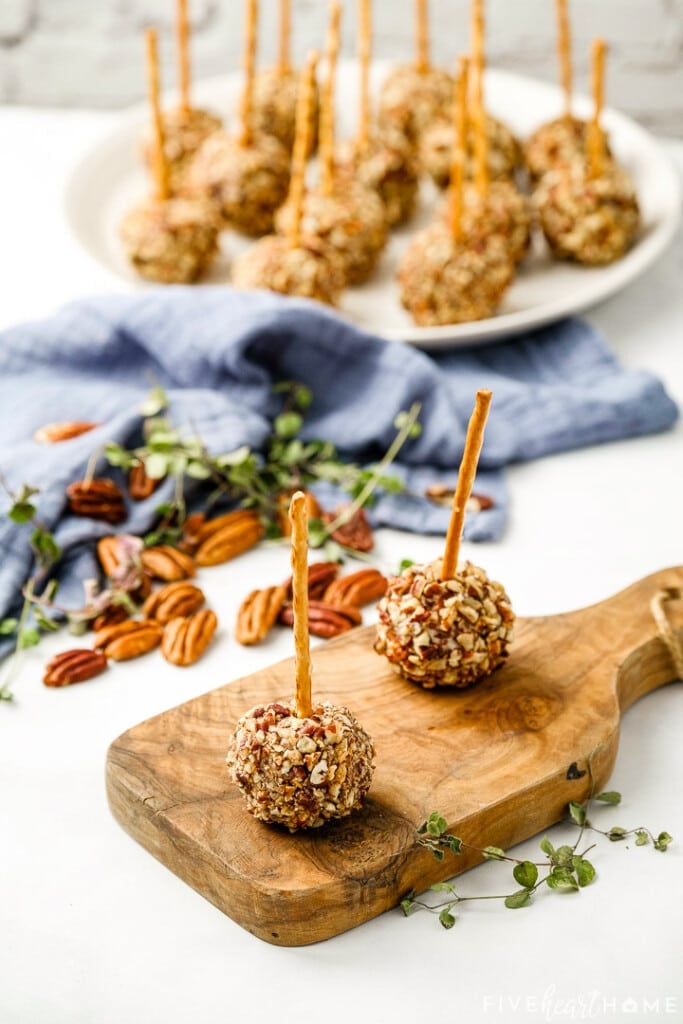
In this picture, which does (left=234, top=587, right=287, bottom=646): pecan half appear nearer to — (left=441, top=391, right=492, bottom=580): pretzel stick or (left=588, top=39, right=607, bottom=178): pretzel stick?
(left=441, top=391, right=492, bottom=580): pretzel stick

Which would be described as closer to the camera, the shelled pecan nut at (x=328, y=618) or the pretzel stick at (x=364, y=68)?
the shelled pecan nut at (x=328, y=618)

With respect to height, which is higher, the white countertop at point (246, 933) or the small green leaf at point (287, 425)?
the small green leaf at point (287, 425)

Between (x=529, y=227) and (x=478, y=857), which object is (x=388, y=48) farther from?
(x=478, y=857)

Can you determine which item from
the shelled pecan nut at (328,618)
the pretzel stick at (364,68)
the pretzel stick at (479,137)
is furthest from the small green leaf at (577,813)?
the pretzel stick at (364,68)

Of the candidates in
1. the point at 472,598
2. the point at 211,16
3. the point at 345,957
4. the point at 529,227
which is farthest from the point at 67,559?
the point at 211,16

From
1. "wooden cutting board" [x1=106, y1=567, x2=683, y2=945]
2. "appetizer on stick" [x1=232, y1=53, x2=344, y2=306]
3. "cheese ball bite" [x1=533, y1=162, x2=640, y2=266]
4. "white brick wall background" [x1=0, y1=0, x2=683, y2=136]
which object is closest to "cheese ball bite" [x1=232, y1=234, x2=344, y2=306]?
"appetizer on stick" [x1=232, y1=53, x2=344, y2=306]

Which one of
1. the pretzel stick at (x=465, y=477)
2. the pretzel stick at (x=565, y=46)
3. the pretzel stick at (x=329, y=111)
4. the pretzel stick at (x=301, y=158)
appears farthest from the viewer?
the pretzel stick at (x=565, y=46)

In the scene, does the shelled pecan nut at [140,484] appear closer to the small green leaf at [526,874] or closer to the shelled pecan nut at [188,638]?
the shelled pecan nut at [188,638]

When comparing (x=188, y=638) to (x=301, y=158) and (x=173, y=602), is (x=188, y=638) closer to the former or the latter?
(x=173, y=602)
